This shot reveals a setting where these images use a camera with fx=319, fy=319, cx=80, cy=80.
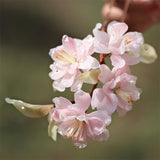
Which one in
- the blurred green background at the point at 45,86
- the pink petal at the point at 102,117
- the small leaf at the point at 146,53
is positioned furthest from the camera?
the blurred green background at the point at 45,86

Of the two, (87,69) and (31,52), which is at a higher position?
→ (87,69)

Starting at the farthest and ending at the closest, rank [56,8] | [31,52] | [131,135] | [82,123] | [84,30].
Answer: [56,8]
[84,30]
[31,52]
[131,135]
[82,123]

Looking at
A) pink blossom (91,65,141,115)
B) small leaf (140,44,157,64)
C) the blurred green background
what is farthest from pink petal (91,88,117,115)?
the blurred green background

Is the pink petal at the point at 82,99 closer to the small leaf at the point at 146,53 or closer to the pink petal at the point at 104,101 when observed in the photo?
the pink petal at the point at 104,101

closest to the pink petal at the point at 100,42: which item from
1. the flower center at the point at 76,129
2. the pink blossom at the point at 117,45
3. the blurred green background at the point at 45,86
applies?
the pink blossom at the point at 117,45

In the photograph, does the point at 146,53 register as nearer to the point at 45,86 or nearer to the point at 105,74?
the point at 105,74

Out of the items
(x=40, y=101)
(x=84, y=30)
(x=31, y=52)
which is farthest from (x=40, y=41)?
(x=40, y=101)

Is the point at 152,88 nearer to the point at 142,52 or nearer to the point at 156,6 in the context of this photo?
the point at 156,6
